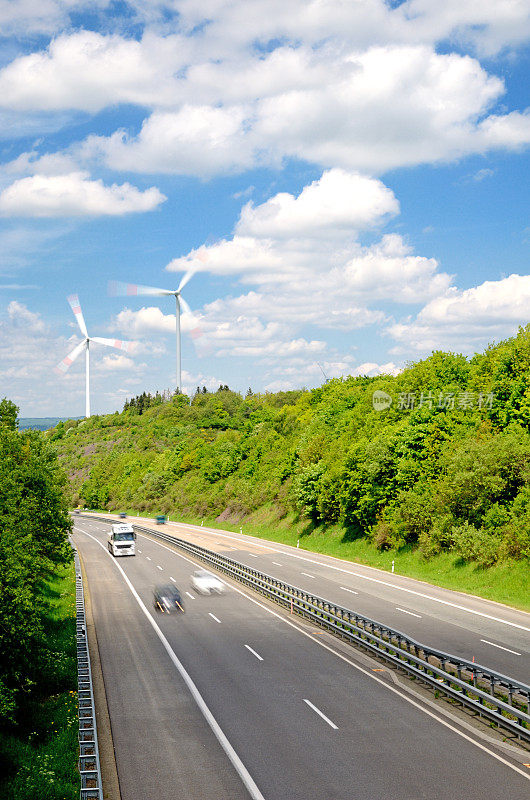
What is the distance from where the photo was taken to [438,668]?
74.4 feet

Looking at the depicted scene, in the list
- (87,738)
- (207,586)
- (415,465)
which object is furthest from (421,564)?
(87,738)

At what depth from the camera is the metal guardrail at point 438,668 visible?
1802cm

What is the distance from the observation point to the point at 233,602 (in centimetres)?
3872

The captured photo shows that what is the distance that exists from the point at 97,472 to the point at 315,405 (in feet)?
228

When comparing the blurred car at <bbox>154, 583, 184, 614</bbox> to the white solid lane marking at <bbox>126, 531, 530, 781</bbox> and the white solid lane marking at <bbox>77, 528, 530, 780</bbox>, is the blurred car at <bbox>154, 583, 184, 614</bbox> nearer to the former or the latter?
the white solid lane marking at <bbox>77, 528, 530, 780</bbox>

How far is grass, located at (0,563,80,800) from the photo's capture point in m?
15.9

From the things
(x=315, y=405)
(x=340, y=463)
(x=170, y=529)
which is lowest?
(x=170, y=529)

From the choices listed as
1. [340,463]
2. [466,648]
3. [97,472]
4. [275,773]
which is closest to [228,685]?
[275,773]

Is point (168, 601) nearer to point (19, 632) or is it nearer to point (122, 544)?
point (19, 632)

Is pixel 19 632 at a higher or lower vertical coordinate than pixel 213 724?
higher

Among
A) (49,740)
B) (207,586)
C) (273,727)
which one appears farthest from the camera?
(207,586)

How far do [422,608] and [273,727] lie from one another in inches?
765

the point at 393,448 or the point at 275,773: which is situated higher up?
the point at 393,448

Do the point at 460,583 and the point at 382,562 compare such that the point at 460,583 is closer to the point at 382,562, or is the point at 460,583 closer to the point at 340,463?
the point at 382,562
